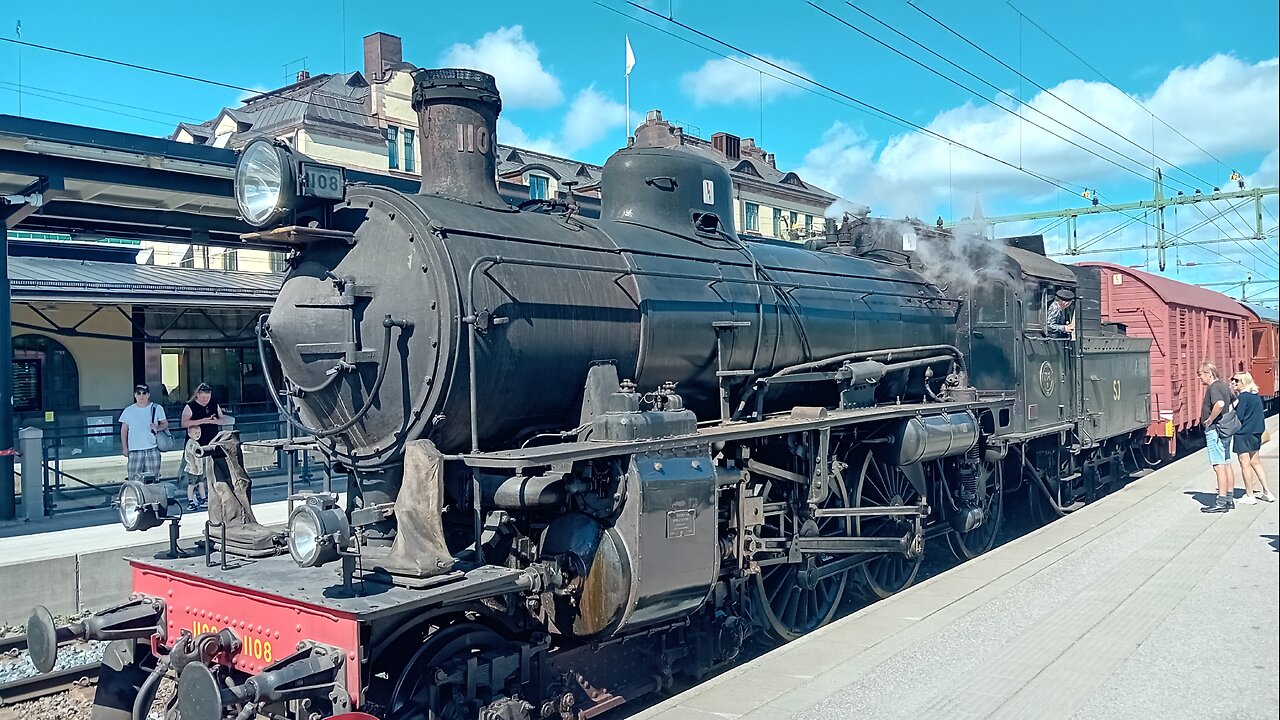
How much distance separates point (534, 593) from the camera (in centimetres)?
485

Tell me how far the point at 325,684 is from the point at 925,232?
806cm

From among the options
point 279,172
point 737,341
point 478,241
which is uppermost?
point 279,172

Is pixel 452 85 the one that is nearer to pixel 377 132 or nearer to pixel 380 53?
pixel 377 132

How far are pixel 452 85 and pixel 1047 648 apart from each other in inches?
199

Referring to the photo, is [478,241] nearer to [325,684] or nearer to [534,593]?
[534,593]

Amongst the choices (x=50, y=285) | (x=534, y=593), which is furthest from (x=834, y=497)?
(x=50, y=285)

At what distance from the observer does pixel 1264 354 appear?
2477 cm

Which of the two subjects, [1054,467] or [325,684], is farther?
[1054,467]

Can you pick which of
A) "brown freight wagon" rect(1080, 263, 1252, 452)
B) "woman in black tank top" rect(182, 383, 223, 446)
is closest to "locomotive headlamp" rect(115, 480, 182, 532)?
"woman in black tank top" rect(182, 383, 223, 446)

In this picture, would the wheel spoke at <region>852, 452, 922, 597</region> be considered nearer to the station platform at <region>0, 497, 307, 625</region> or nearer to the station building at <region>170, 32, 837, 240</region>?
the station platform at <region>0, 497, 307, 625</region>

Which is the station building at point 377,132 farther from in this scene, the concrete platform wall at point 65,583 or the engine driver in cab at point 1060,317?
the concrete platform wall at point 65,583

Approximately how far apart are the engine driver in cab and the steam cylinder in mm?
A: 5349

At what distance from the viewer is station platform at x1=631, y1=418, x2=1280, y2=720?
491 cm

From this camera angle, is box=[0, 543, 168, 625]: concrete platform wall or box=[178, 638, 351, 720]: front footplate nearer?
box=[178, 638, 351, 720]: front footplate
